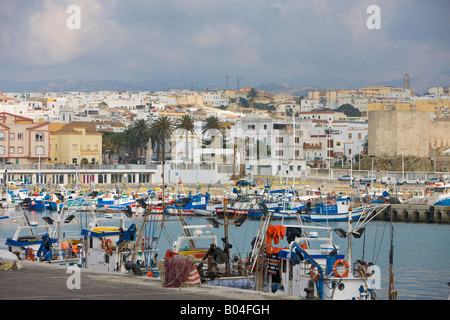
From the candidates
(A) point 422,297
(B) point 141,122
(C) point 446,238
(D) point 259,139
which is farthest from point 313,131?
(A) point 422,297

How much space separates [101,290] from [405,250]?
2378cm

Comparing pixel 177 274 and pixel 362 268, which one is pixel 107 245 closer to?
pixel 177 274

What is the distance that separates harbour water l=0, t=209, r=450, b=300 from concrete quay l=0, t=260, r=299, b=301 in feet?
19.1

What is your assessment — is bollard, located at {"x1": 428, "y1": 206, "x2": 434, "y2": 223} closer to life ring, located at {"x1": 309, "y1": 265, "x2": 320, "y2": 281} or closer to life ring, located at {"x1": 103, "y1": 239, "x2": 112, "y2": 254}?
life ring, located at {"x1": 103, "y1": 239, "x2": 112, "y2": 254}

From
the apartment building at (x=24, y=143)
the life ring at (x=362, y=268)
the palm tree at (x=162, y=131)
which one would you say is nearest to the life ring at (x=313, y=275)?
the life ring at (x=362, y=268)

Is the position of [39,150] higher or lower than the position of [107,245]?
higher

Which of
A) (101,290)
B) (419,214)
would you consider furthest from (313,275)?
(419,214)

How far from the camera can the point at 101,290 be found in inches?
481

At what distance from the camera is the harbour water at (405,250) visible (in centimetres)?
2331

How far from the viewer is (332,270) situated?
15.0 m

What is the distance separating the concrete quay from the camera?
11.4 m
